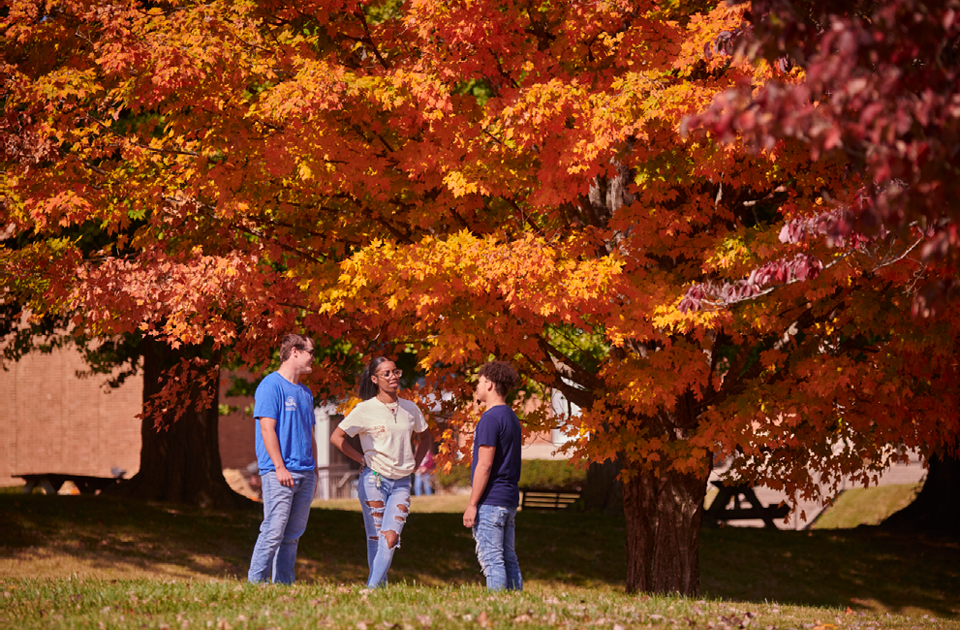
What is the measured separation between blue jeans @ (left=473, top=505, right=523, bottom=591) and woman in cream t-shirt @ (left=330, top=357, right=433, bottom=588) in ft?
1.94

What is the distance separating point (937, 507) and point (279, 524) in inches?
677

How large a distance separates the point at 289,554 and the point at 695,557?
16.4 ft

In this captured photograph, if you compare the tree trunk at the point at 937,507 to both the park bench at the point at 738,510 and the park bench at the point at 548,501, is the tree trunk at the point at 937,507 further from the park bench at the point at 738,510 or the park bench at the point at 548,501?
the park bench at the point at 548,501

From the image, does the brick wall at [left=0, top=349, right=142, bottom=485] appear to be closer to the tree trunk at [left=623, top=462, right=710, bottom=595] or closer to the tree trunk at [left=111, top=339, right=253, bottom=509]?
the tree trunk at [left=111, top=339, right=253, bottom=509]

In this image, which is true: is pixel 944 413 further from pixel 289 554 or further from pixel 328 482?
pixel 328 482

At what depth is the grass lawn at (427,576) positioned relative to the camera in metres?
5.42

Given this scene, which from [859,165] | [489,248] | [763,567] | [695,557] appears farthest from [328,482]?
[859,165]

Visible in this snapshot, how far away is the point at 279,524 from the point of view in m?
6.39

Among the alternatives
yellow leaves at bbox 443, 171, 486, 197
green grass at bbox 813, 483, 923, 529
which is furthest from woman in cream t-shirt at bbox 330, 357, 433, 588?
green grass at bbox 813, 483, 923, 529

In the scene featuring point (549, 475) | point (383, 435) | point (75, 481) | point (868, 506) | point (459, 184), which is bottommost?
point (868, 506)

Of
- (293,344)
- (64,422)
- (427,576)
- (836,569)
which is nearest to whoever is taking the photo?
(293,344)

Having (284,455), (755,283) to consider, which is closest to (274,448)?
(284,455)

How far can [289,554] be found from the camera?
6.73 metres

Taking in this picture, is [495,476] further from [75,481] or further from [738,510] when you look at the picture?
[75,481]
